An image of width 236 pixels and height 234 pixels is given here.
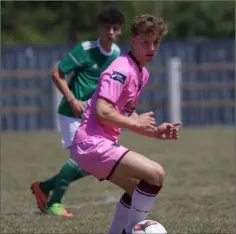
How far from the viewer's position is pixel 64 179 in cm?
808

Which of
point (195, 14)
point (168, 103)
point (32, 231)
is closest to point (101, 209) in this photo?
point (32, 231)

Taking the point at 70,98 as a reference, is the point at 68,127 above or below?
below

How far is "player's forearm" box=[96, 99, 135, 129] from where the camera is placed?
5.30 metres

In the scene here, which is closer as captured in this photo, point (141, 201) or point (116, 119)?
point (116, 119)

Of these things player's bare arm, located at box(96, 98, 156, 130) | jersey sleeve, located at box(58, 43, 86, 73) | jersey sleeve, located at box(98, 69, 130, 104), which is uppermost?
jersey sleeve, located at box(98, 69, 130, 104)

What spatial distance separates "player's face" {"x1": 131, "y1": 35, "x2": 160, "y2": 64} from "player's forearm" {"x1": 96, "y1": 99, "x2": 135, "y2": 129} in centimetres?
47

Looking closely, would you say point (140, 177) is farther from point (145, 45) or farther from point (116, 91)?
point (145, 45)

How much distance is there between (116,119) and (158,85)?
16243mm

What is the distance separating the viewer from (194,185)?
10180 millimetres

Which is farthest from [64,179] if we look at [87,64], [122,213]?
[122,213]

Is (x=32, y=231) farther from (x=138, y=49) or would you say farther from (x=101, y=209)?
(x=138, y=49)

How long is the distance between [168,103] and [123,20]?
13.5 m

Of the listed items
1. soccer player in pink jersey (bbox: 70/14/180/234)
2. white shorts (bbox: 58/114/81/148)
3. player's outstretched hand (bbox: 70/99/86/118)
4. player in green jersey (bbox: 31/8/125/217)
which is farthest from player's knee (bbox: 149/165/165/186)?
white shorts (bbox: 58/114/81/148)

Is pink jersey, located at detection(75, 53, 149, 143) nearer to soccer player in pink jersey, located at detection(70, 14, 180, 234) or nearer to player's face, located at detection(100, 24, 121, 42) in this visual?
soccer player in pink jersey, located at detection(70, 14, 180, 234)
